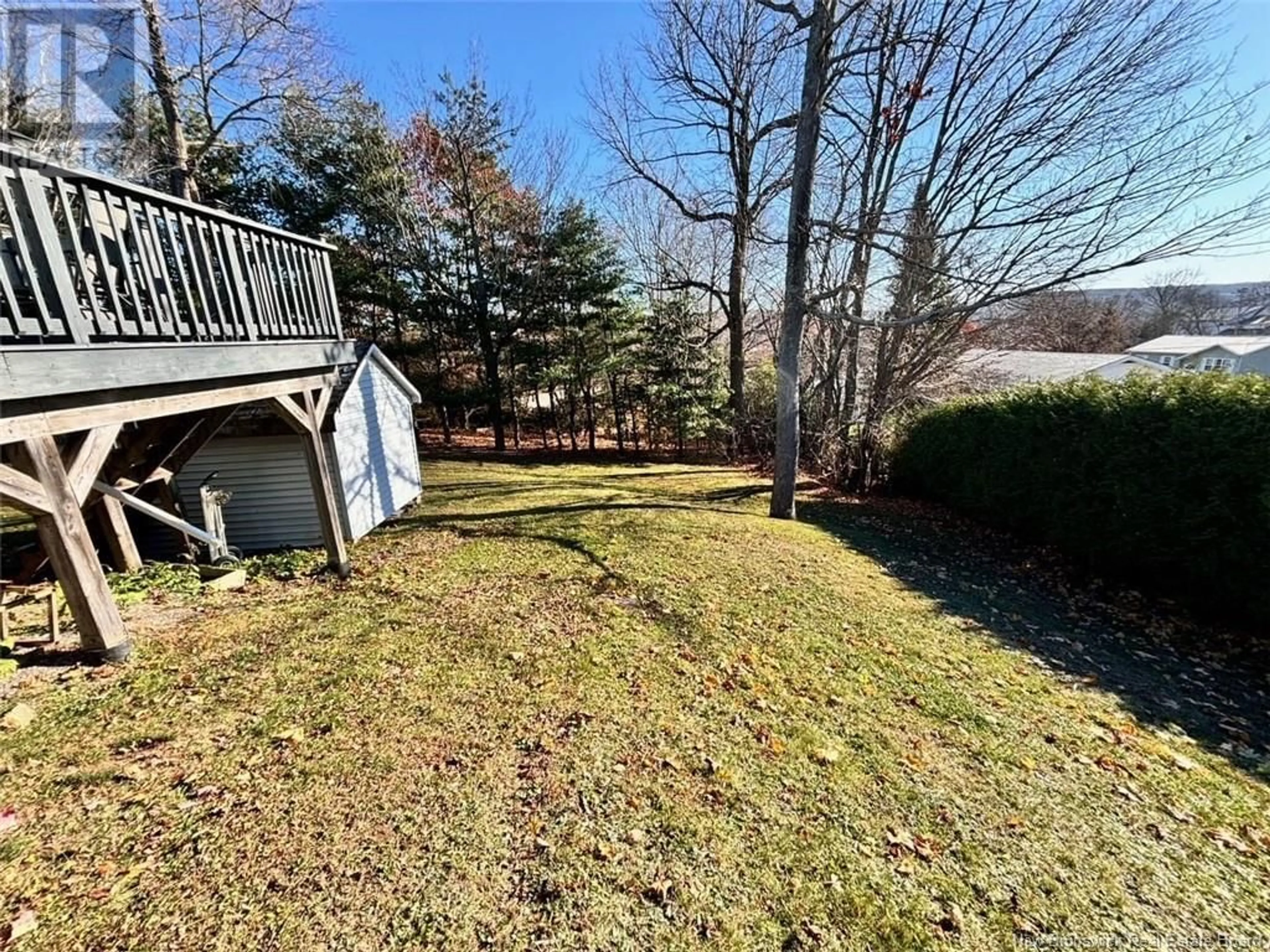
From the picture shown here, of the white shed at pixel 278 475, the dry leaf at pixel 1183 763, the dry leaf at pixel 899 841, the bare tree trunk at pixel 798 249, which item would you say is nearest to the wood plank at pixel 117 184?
the white shed at pixel 278 475

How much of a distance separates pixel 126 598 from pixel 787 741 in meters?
5.28

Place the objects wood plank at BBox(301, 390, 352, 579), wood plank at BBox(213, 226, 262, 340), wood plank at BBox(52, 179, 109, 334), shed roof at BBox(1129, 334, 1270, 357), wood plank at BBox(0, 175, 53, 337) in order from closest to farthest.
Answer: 1. wood plank at BBox(0, 175, 53, 337)
2. wood plank at BBox(52, 179, 109, 334)
3. wood plank at BBox(213, 226, 262, 340)
4. wood plank at BBox(301, 390, 352, 579)
5. shed roof at BBox(1129, 334, 1270, 357)

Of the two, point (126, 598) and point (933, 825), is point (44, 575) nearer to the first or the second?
point (126, 598)

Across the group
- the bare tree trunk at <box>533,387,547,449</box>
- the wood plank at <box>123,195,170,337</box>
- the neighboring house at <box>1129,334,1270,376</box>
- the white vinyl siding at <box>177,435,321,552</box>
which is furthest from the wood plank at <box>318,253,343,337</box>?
the neighboring house at <box>1129,334,1270,376</box>

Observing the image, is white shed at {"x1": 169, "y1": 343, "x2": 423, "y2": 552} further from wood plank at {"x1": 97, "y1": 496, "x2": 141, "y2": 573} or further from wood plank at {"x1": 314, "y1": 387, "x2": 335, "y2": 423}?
wood plank at {"x1": 97, "y1": 496, "x2": 141, "y2": 573}

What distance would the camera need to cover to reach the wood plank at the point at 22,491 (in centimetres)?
252

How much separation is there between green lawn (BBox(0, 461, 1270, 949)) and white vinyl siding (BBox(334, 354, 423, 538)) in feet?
5.87

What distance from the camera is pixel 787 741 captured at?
118 inches

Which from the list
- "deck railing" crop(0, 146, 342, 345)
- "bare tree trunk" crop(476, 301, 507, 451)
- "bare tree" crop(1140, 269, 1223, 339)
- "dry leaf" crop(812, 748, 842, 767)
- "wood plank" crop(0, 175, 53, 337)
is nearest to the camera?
"wood plank" crop(0, 175, 53, 337)

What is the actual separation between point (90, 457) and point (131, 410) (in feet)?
1.10

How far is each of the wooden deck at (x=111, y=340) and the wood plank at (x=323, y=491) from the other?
2 centimetres

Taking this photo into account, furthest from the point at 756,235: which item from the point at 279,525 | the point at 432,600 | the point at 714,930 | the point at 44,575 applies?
the point at 44,575

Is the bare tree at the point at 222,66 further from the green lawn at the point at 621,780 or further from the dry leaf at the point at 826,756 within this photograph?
the dry leaf at the point at 826,756

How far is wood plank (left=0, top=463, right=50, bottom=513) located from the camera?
2.52 meters
